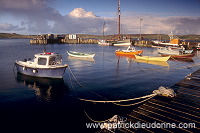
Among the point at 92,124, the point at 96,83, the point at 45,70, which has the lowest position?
the point at 92,124

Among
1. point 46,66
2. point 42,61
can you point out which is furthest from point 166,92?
point 42,61

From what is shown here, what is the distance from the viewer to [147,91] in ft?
62.1

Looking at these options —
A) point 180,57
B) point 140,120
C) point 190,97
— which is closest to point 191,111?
point 190,97

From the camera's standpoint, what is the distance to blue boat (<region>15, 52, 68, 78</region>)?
75.4 ft

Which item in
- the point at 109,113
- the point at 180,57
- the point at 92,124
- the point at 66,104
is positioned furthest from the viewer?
the point at 180,57

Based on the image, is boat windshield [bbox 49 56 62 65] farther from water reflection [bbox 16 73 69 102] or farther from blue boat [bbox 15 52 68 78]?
water reflection [bbox 16 73 69 102]

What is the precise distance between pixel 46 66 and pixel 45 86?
11.2ft

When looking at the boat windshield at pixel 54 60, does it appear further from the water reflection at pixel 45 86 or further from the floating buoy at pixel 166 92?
the floating buoy at pixel 166 92

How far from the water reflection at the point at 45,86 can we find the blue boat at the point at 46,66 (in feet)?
3.07

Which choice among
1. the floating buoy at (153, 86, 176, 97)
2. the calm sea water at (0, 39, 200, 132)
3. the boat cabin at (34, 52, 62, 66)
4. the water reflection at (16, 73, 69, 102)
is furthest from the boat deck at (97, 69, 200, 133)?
the boat cabin at (34, 52, 62, 66)

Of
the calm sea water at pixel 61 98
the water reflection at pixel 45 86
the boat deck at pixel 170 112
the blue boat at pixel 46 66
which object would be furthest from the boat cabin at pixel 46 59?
the boat deck at pixel 170 112

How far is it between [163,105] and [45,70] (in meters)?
18.3

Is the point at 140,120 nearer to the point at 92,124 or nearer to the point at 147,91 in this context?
the point at 92,124

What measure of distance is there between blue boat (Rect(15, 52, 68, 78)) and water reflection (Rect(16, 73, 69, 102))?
3.07 ft
